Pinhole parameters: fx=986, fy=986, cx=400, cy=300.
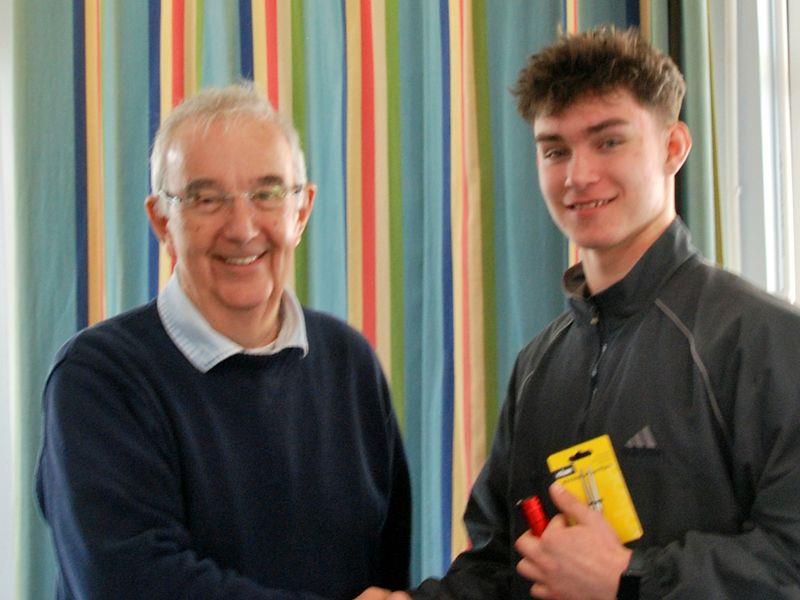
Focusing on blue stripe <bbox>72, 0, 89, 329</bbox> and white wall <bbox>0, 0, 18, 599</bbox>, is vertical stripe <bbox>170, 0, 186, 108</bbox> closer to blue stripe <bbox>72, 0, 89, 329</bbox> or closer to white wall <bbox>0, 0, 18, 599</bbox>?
blue stripe <bbox>72, 0, 89, 329</bbox>

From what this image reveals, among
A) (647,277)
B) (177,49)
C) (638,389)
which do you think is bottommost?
(638,389)

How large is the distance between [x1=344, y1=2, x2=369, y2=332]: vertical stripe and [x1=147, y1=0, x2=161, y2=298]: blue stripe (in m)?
0.45

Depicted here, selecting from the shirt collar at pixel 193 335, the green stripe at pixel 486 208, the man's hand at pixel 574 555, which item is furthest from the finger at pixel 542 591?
the green stripe at pixel 486 208

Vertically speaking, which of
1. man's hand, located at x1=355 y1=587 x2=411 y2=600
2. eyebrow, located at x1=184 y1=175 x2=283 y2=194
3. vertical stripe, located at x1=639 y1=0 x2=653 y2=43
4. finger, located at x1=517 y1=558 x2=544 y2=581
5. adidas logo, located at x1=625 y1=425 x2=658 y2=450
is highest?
vertical stripe, located at x1=639 y1=0 x2=653 y2=43

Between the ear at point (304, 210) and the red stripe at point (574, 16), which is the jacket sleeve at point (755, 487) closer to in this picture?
the ear at point (304, 210)

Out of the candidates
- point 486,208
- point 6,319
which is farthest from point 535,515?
point 6,319

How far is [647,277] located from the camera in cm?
147

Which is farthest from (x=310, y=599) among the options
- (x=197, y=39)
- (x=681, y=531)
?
(x=197, y=39)

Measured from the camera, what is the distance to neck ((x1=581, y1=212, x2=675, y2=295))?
1.53 meters

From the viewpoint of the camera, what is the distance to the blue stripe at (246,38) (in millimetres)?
2324

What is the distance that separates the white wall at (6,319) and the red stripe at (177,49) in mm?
424

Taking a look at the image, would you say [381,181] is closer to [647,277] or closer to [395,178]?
[395,178]

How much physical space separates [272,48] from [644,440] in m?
1.38

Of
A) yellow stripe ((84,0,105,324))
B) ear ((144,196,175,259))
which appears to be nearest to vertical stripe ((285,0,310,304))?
yellow stripe ((84,0,105,324))
